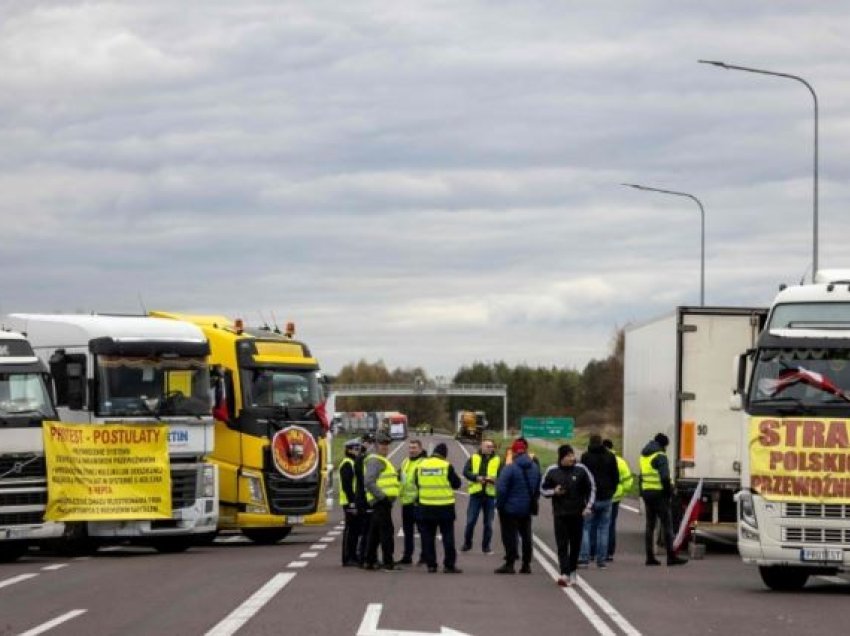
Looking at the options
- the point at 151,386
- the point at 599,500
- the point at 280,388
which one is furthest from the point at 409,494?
the point at 280,388

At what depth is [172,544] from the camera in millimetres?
30156

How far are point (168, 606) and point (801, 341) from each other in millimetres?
7826

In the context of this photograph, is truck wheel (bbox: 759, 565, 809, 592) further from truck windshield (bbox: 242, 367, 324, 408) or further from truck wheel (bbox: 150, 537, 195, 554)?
truck windshield (bbox: 242, 367, 324, 408)

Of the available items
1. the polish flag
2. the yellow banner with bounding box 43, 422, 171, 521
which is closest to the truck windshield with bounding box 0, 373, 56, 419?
the yellow banner with bounding box 43, 422, 171, 521

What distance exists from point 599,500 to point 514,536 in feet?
8.64

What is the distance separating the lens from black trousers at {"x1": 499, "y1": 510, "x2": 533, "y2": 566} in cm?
2503

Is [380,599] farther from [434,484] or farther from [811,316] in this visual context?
[811,316]

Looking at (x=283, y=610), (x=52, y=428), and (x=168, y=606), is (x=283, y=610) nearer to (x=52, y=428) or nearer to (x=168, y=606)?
(x=168, y=606)

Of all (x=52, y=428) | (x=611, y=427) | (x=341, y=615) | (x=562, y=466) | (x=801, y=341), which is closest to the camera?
(x=341, y=615)

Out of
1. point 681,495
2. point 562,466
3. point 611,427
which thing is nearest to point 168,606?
point 562,466

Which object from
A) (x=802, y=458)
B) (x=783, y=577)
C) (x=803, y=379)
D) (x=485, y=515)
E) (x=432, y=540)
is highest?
(x=803, y=379)

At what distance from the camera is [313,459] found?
31953mm

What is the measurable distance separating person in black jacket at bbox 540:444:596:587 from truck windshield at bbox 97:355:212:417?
681 centimetres

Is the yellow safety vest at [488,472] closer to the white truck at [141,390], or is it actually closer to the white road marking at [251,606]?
the white truck at [141,390]
